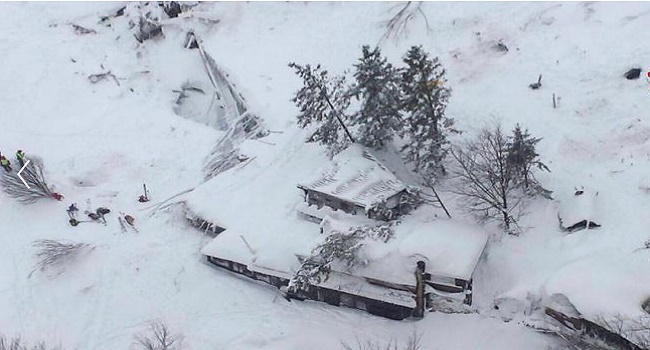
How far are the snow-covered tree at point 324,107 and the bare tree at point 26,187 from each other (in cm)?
1506

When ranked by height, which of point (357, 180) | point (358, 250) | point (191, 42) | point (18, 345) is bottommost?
point (18, 345)

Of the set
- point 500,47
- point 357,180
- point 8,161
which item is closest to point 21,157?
point 8,161

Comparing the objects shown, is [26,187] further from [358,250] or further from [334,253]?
[358,250]

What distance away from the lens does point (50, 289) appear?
3291 centimetres

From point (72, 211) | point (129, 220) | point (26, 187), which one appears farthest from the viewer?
point (26, 187)

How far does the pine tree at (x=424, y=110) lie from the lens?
1155 inches

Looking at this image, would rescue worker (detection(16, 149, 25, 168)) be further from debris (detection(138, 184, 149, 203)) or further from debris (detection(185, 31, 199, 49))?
debris (detection(185, 31, 199, 49))

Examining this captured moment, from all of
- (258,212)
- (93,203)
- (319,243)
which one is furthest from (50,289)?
(319,243)

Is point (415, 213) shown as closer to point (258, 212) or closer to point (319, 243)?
point (319, 243)

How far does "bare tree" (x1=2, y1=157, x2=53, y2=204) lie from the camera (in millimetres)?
36731

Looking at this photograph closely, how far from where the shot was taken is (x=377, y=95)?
3089cm

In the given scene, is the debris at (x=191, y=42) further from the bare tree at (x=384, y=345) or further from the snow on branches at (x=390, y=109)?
the bare tree at (x=384, y=345)

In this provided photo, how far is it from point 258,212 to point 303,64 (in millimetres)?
14007

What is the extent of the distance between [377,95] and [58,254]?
17.7 metres
